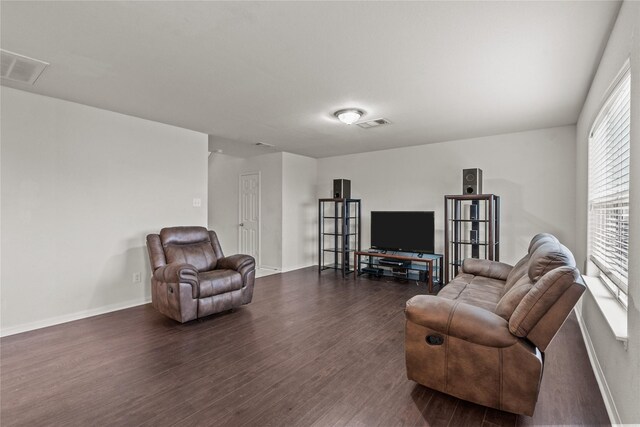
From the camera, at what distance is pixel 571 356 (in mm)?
2604

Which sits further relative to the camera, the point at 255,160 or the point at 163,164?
the point at 255,160

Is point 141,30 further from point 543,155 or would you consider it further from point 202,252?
point 543,155

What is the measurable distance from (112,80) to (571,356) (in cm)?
460

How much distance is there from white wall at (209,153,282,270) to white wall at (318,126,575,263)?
1.79m

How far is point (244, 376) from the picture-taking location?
7.45 ft

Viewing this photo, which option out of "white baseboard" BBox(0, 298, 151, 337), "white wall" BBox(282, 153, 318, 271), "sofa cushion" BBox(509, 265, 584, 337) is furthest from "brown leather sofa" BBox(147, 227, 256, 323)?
"sofa cushion" BBox(509, 265, 584, 337)

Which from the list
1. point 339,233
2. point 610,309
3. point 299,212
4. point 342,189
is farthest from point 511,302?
point 299,212

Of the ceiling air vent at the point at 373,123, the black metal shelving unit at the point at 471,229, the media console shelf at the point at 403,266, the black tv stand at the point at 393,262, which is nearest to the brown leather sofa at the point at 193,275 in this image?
the ceiling air vent at the point at 373,123

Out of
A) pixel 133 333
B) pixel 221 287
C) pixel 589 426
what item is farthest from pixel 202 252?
pixel 589 426

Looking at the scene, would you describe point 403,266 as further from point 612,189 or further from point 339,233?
point 612,189

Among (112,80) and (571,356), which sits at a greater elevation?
(112,80)

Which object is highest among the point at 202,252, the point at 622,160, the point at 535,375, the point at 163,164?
the point at 163,164

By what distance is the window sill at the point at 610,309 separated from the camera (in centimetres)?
167

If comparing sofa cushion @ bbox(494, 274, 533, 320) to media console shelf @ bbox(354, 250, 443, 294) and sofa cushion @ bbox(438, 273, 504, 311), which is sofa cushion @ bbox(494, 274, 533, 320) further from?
media console shelf @ bbox(354, 250, 443, 294)
